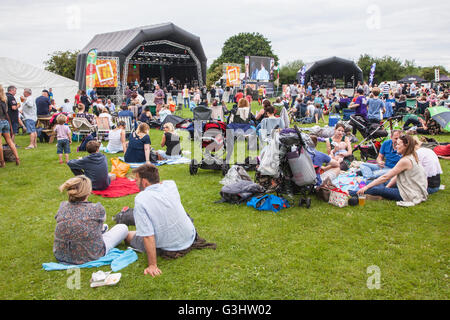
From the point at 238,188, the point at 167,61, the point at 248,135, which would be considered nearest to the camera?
the point at 238,188

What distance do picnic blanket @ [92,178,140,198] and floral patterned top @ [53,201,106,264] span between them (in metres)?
2.41

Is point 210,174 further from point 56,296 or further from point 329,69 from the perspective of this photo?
point 329,69

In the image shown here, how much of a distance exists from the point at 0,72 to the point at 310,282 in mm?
20996

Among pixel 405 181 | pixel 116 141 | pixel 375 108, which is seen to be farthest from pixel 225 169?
pixel 375 108

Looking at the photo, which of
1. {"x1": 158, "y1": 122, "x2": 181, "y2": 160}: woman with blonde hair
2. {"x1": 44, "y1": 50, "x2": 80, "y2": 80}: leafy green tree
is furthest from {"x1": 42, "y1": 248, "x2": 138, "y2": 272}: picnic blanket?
{"x1": 44, "y1": 50, "x2": 80, "y2": 80}: leafy green tree

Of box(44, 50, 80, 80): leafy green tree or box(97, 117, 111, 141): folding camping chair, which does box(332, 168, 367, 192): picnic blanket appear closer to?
box(97, 117, 111, 141): folding camping chair

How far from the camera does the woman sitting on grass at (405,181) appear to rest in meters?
5.05

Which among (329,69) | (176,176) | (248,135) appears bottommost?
(176,176)

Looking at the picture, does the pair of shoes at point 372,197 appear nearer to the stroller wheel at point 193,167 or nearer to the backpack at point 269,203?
the backpack at point 269,203

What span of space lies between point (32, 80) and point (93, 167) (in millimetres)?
16977

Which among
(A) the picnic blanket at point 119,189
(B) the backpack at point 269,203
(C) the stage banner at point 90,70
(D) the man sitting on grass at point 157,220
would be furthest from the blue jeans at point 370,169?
(C) the stage banner at point 90,70

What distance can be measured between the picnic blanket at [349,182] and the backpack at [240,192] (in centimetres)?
149
